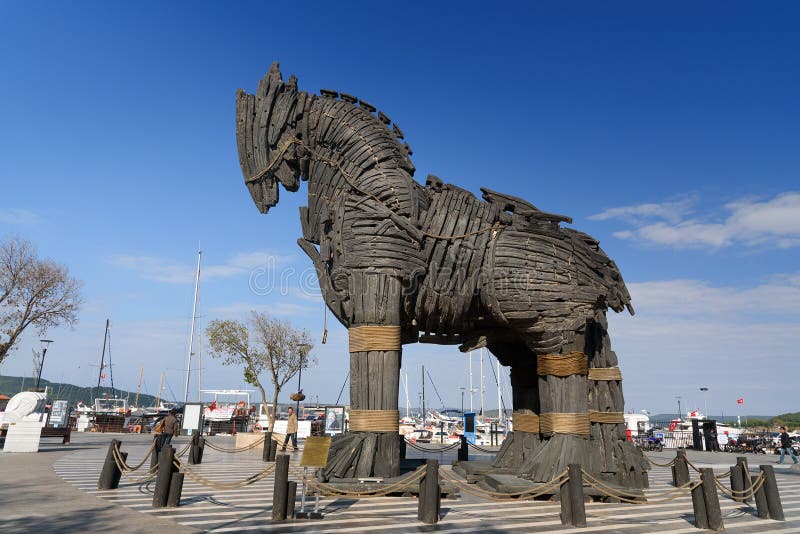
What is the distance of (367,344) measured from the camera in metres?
7.59

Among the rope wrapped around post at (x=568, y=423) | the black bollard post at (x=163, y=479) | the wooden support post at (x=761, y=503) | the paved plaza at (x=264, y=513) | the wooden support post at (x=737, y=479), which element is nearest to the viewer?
the paved plaza at (x=264, y=513)

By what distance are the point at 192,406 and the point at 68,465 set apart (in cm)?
1174

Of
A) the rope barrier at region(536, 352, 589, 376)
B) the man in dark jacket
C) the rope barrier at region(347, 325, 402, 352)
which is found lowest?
the man in dark jacket

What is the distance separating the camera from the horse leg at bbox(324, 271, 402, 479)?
7.31 meters

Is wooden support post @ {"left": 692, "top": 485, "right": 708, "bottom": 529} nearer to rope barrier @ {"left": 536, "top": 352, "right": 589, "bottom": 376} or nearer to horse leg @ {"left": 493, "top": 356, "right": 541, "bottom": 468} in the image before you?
rope barrier @ {"left": 536, "top": 352, "right": 589, "bottom": 376}

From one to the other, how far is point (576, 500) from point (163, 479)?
4.96 metres

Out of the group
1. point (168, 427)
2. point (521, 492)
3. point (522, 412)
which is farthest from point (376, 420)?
point (168, 427)

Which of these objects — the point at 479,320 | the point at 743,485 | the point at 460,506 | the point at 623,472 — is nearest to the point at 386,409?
the point at 460,506

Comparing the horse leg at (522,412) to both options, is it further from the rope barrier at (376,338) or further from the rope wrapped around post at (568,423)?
the rope barrier at (376,338)

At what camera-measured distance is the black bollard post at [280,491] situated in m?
5.93

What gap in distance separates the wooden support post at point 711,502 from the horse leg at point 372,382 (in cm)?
377

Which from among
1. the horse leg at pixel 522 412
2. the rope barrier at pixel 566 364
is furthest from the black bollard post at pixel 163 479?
the horse leg at pixel 522 412

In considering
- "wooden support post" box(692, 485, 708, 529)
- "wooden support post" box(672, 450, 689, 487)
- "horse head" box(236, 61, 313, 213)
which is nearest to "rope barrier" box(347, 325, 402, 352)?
"horse head" box(236, 61, 313, 213)

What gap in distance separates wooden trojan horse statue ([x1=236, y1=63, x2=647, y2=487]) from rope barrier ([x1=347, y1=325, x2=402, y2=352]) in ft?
0.06
